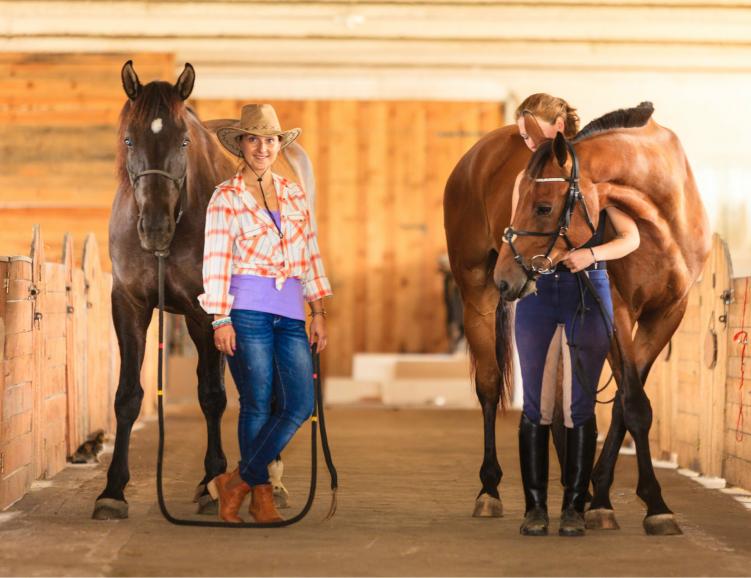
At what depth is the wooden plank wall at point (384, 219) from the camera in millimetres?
11789

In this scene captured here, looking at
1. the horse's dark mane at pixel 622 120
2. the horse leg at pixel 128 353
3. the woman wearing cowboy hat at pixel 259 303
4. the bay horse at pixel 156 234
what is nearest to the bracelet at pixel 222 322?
the woman wearing cowboy hat at pixel 259 303

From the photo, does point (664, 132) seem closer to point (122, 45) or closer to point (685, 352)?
point (685, 352)

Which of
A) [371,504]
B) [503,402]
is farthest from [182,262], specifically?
[503,402]

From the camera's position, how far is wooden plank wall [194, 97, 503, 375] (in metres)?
11.8

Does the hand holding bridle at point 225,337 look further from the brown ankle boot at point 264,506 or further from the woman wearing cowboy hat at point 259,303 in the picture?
the brown ankle boot at point 264,506

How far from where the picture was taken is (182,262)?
4.43 meters

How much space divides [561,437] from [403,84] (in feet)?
25.6

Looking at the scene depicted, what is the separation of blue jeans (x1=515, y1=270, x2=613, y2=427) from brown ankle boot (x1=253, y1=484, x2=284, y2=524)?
0.92 metres

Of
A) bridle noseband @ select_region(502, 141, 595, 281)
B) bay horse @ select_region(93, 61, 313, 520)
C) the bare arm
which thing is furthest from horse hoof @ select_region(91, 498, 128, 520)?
the bare arm

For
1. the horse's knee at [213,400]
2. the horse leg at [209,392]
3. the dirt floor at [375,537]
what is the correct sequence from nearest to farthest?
the dirt floor at [375,537], the horse leg at [209,392], the horse's knee at [213,400]

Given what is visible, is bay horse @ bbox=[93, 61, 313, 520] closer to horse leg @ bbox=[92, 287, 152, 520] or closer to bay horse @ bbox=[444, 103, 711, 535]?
horse leg @ bbox=[92, 287, 152, 520]

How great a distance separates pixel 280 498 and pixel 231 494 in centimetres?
55

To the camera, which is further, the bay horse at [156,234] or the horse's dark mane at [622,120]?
the bay horse at [156,234]

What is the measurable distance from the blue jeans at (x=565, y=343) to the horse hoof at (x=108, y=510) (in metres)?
1.48
